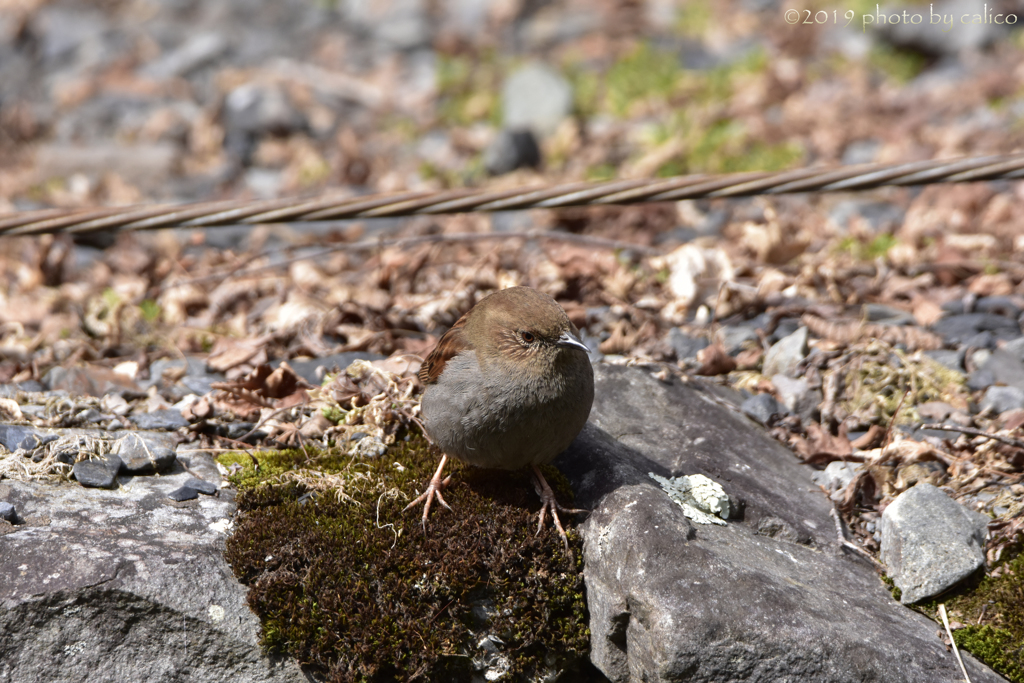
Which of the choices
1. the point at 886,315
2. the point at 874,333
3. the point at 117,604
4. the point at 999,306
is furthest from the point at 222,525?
the point at 999,306

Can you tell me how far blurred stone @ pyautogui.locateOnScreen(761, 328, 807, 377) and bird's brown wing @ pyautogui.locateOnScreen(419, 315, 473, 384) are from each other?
1.98 m

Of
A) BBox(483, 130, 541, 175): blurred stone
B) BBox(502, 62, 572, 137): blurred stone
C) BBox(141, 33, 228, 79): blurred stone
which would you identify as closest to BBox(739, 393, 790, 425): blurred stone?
BBox(483, 130, 541, 175): blurred stone

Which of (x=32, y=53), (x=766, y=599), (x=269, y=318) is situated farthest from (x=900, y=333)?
(x=32, y=53)

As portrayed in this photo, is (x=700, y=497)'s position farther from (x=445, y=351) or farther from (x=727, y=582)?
(x=445, y=351)

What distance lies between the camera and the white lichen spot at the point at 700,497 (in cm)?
371

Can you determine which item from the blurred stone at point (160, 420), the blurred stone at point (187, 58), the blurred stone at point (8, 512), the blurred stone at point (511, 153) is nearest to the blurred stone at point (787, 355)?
the blurred stone at point (160, 420)

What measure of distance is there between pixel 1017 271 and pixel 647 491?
12.2 ft

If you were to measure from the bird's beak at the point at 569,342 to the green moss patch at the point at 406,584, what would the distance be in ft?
2.26

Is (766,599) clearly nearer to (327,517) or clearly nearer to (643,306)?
(327,517)

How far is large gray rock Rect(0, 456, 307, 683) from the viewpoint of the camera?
324cm

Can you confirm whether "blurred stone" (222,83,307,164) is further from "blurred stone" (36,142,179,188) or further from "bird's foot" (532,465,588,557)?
"bird's foot" (532,465,588,557)

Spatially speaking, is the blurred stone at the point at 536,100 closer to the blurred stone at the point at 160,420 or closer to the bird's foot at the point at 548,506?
the blurred stone at the point at 160,420

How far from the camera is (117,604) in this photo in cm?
331

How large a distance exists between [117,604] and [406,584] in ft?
3.65
